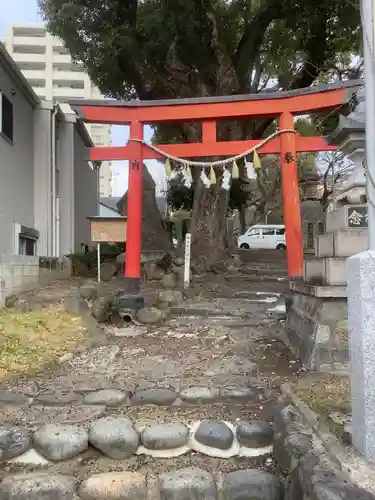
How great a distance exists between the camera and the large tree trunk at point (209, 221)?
45.3 feet

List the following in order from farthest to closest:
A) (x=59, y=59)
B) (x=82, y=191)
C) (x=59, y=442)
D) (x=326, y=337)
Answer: (x=59, y=59) → (x=82, y=191) → (x=326, y=337) → (x=59, y=442)

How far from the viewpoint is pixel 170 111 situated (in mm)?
9344

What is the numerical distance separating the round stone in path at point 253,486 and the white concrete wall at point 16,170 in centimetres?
804

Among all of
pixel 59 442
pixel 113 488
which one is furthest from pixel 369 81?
pixel 59 442

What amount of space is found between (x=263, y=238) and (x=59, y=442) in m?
26.3

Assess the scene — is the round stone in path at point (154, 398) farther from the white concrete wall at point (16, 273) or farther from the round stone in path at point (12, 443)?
the white concrete wall at point (16, 273)

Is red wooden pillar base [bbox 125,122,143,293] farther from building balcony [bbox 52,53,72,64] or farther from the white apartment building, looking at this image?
building balcony [bbox 52,53,72,64]

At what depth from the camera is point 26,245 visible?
38.0 feet

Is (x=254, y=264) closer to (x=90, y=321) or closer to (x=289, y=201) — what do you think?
(x=289, y=201)

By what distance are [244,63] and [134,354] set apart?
10711 millimetres

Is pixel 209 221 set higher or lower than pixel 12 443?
higher

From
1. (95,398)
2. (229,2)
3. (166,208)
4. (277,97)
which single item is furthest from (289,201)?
(166,208)

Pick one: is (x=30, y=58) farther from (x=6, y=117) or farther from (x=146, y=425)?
(x=146, y=425)

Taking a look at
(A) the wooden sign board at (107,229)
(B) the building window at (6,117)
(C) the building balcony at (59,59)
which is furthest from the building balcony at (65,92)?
(A) the wooden sign board at (107,229)
